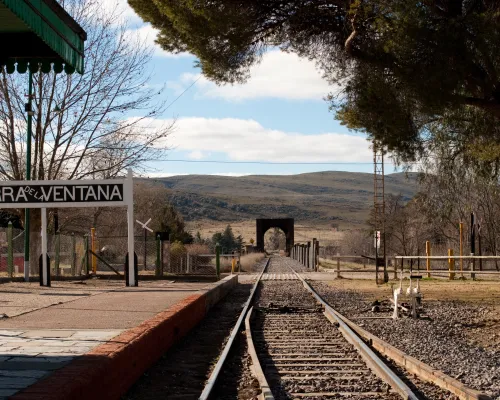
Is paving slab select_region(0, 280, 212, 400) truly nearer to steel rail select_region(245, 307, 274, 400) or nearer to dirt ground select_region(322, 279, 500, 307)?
steel rail select_region(245, 307, 274, 400)

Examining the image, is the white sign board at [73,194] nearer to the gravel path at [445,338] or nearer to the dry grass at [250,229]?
the gravel path at [445,338]

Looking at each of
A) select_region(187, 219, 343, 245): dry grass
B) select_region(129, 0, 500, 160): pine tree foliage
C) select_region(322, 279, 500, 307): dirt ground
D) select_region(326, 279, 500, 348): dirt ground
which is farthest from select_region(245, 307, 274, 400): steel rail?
select_region(187, 219, 343, 245): dry grass

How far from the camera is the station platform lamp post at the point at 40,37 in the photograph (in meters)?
7.16

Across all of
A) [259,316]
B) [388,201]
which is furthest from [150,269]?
[388,201]

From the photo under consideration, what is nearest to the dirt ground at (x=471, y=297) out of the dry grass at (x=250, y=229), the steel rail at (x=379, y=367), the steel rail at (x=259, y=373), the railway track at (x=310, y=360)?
the steel rail at (x=379, y=367)

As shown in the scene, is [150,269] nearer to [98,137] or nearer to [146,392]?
[98,137]

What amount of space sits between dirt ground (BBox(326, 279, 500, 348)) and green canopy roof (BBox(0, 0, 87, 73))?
25.0 ft

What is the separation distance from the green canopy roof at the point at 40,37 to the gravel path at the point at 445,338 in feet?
18.9

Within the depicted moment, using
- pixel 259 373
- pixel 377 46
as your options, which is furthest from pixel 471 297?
pixel 259 373

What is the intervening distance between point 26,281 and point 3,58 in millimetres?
13617

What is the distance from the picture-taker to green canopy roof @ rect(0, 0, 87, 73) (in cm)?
715

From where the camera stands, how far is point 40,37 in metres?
7.48

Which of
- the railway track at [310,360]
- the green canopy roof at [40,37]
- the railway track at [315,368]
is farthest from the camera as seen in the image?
the railway track at [310,360]

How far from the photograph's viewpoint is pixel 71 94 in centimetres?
2708
